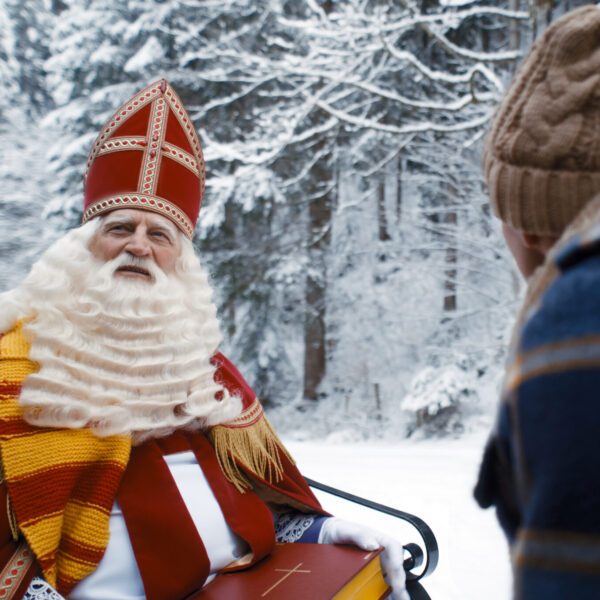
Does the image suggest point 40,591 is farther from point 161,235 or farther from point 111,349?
point 161,235

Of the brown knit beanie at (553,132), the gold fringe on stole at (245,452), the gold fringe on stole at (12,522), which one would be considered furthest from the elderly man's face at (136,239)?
the brown knit beanie at (553,132)

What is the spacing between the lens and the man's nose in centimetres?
186

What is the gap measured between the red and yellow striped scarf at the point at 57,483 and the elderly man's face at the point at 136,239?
19.4 inches

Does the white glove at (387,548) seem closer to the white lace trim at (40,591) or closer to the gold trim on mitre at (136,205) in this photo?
the white lace trim at (40,591)

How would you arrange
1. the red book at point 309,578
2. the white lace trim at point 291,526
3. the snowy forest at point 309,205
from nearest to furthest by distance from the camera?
1. the red book at point 309,578
2. the white lace trim at point 291,526
3. the snowy forest at point 309,205

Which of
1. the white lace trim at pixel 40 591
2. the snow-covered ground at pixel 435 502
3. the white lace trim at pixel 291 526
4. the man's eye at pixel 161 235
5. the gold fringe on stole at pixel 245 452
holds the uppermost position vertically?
the man's eye at pixel 161 235

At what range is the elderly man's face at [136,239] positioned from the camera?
6.15 ft

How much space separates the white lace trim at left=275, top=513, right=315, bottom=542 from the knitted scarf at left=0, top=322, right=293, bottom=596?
0.72 m

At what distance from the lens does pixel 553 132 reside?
79 cm

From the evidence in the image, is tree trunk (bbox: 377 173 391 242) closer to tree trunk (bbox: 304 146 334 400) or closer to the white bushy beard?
tree trunk (bbox: 304 146 334 400)

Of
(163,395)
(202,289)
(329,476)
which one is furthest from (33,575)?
(329,476)

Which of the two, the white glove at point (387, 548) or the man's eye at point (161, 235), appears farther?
the man's eye at point (161, 235)

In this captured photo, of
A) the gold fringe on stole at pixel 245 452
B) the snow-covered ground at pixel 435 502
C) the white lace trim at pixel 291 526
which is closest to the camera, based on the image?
the gold fringe on stole at pixel 245 452

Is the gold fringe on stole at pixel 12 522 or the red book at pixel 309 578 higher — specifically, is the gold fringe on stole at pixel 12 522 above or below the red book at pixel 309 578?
above
